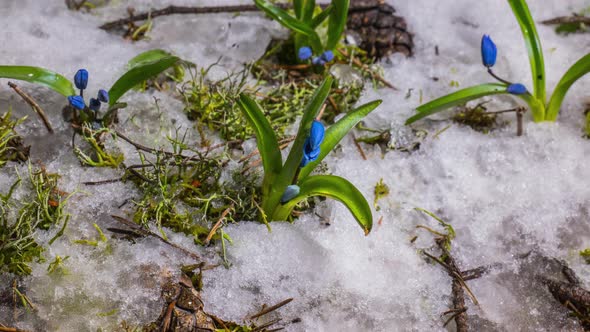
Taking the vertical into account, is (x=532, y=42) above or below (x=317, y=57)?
above

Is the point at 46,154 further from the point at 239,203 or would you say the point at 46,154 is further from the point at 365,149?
the point at 365,149

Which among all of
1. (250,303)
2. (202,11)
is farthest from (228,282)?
(202,11)

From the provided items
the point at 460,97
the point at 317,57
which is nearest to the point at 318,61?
the point at 317,57

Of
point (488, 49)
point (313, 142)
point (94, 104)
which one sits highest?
point (488, 49)

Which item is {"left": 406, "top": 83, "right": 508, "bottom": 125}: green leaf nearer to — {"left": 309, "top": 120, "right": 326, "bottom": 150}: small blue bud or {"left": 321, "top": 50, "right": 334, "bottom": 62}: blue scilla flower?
{"left": 321, "top": 50, "right": 334, "bottom": 62}: blue scilla flower

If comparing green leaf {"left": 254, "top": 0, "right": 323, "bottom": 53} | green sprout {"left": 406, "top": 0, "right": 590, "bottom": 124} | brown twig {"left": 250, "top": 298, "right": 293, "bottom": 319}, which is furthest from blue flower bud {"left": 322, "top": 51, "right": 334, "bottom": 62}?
brown twig {"left": 250, "top": 298, "right": 293, "bottom": 319}

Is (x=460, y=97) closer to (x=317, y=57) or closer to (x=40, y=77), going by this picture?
(x=317, y=57)

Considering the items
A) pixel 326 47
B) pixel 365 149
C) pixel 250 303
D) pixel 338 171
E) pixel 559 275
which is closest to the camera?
pixel 250 303
